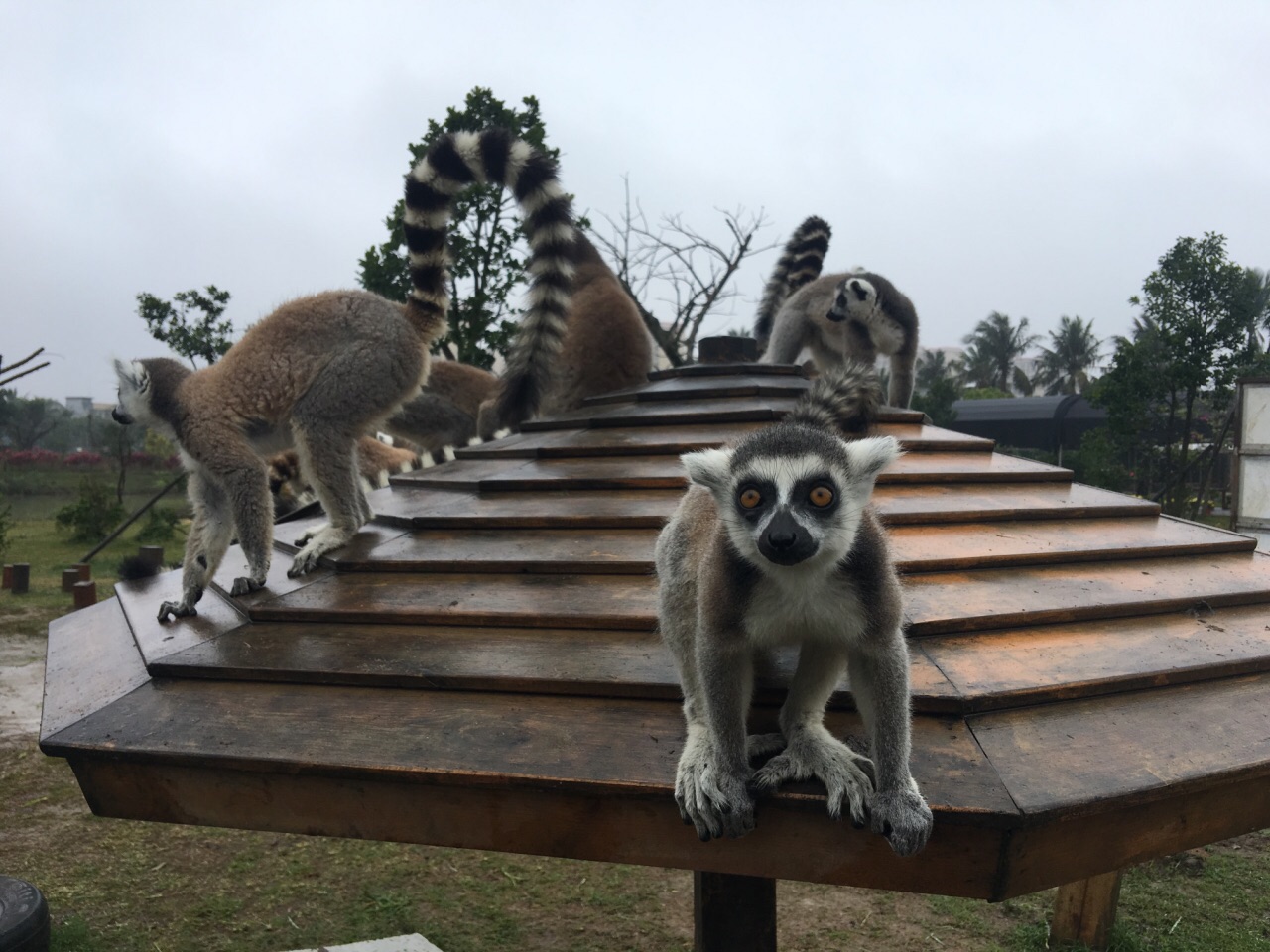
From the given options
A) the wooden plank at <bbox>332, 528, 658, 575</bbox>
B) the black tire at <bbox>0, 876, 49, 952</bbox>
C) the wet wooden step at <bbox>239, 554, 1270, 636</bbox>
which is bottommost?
the black tire at <bbox>0, 876, 49, 952</bbox>

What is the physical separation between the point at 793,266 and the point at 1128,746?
734 cm

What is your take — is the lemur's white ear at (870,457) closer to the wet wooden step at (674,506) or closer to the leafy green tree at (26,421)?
the wet wooden step at (674,506)

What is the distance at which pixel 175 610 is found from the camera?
346 cm

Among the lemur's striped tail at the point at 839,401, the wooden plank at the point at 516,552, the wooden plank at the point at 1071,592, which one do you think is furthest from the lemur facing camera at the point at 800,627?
the wooden plank at the point at 516,552

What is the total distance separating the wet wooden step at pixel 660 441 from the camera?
13.4 feet

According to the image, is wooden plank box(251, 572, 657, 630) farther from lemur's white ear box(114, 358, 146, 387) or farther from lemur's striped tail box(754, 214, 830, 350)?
lemur's striped tail box(754, 214, 830, 350)

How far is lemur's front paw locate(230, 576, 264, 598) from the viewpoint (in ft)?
11.5

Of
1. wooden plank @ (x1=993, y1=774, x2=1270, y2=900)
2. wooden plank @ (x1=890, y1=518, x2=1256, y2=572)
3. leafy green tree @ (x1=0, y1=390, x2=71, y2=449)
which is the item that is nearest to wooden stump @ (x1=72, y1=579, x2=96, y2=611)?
wooden plank @ (x1=890, y1=518, x2=1256, y2=572)

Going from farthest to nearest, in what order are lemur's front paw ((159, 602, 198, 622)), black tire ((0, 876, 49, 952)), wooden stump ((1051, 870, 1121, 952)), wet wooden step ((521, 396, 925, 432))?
wooden stump ((1051, 870, 1121, 952)) → wet wooden step ((521, 396, 925, 432)) → black tire ((0, 876, 49, 952)) → lemur's front paw ((159, 602, 198, 622))

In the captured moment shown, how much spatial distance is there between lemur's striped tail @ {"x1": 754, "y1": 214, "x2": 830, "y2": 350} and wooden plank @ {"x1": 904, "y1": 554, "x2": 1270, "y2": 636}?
578cm

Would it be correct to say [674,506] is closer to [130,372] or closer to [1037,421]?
[130,372]

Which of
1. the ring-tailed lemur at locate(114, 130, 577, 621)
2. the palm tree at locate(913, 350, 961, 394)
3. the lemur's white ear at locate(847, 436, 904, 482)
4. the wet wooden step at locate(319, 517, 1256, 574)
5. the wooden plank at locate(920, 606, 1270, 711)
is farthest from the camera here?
the palm tree at locate(913, 350, 961, 394)

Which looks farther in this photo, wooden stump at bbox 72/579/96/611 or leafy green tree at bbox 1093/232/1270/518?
leafy green tree at bbox 1093/232/1270/518

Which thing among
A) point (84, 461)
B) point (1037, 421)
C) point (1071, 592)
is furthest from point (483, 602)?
point (1037, 421)
